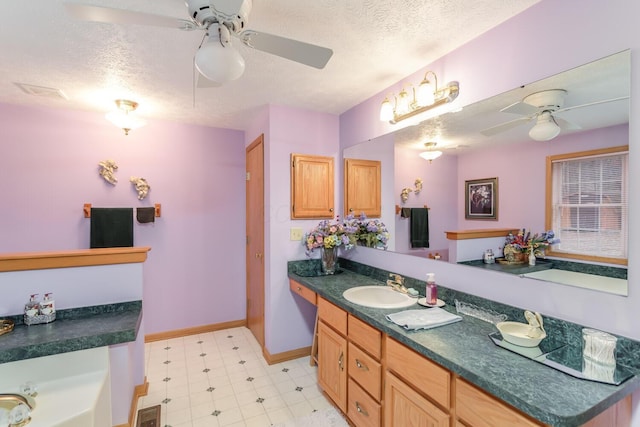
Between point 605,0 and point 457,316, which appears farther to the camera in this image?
point 457,316

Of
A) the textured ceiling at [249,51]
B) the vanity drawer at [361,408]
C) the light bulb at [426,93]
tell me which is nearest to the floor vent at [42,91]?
the textured ceiling at [249,51]

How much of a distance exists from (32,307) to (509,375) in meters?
2.35

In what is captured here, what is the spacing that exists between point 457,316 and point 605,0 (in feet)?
4.80

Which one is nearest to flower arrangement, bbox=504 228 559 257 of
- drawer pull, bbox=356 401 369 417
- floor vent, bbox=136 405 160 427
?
drawer pull, bbox=356 401 369 417

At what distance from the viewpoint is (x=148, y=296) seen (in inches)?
124

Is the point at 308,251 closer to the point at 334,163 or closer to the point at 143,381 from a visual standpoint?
the point at 334,163

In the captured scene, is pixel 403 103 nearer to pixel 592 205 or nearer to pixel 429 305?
pixel 592 205

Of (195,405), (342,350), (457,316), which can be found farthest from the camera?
(195,405)

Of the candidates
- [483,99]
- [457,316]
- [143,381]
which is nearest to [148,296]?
[143,381]

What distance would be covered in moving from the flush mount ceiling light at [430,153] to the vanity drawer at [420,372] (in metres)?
1.21

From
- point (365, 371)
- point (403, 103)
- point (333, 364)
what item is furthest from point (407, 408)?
point (403, 103)

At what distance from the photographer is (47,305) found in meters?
1.68

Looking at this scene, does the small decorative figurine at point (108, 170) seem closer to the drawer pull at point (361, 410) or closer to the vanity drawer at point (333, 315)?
the vanity drawer at point (333, 315)

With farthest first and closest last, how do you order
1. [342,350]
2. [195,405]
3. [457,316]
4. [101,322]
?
[195,405], [342,350], [101,322], [457,316]
